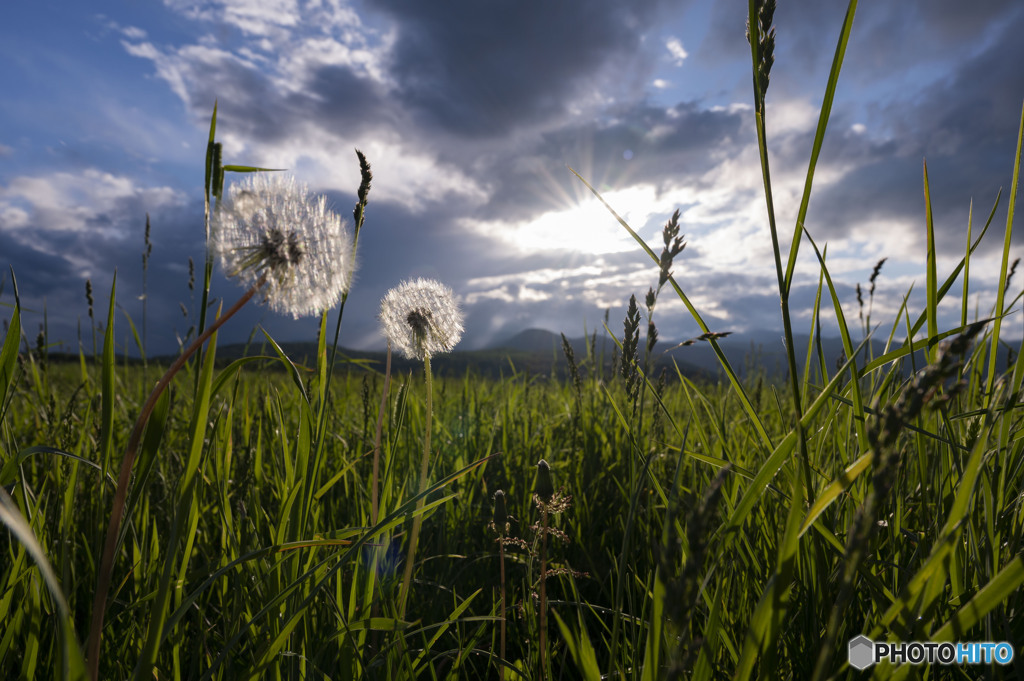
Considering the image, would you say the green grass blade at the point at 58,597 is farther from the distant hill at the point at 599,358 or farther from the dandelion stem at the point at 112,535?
the distant hill at the point at 599,358

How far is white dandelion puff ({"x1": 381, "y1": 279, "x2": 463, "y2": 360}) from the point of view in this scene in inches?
85.3

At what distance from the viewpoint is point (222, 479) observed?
1.89 metres

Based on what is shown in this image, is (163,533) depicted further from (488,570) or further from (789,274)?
(789,274)

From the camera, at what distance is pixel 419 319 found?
7.22ft

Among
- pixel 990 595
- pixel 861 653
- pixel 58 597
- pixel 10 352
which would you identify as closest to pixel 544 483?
pixel 861 653

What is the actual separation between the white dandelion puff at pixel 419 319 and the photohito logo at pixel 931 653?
1.60 metres

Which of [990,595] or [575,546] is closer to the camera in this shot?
[990,595]

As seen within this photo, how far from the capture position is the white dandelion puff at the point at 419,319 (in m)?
2.17

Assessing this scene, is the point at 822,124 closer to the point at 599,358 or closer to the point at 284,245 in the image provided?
the point at 284,245

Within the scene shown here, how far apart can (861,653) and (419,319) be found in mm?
1777

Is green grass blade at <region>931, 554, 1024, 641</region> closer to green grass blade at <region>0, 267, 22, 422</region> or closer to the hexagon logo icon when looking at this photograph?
the hexagon logo icon

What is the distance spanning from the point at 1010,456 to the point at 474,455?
2.47 m

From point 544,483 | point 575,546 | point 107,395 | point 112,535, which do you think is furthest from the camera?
point 575,546

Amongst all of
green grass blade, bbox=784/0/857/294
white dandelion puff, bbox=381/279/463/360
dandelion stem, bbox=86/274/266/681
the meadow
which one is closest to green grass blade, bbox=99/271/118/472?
the meadow
